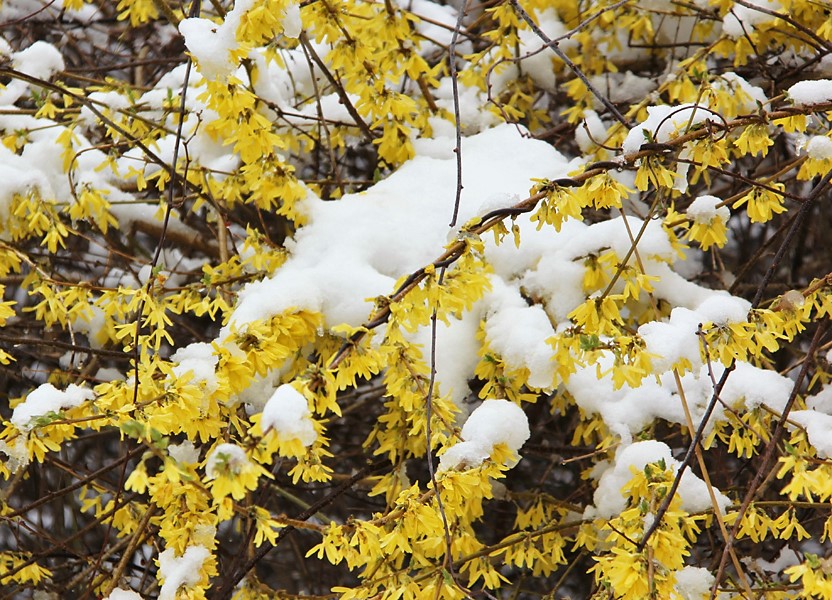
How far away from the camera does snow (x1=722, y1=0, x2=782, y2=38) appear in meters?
2.48

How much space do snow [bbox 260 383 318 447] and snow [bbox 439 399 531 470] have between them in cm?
39

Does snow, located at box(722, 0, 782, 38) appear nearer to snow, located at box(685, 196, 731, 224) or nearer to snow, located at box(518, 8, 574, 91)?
snow, located at box(518, 8, 574, 91)

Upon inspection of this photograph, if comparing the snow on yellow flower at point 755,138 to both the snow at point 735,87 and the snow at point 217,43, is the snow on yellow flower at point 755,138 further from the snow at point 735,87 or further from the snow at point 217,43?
the snow at point 217,43

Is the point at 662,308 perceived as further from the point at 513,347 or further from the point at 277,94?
the point at 277,94

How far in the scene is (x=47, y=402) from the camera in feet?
6.02

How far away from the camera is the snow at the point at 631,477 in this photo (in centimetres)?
190

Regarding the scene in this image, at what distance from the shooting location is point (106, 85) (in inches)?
105

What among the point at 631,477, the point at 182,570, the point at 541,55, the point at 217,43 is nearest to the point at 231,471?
the point at 182,570

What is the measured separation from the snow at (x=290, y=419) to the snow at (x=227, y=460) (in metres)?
0.07

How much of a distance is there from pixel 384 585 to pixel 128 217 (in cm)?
163

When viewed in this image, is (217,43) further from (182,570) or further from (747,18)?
(747,18)

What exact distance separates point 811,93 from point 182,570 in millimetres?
1557

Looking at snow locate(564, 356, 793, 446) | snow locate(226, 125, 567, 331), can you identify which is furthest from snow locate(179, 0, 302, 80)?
snow locate(564, 356, 793, 446)

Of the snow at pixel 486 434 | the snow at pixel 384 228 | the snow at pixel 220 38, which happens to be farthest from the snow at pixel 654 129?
the snow at pixel 220 38
